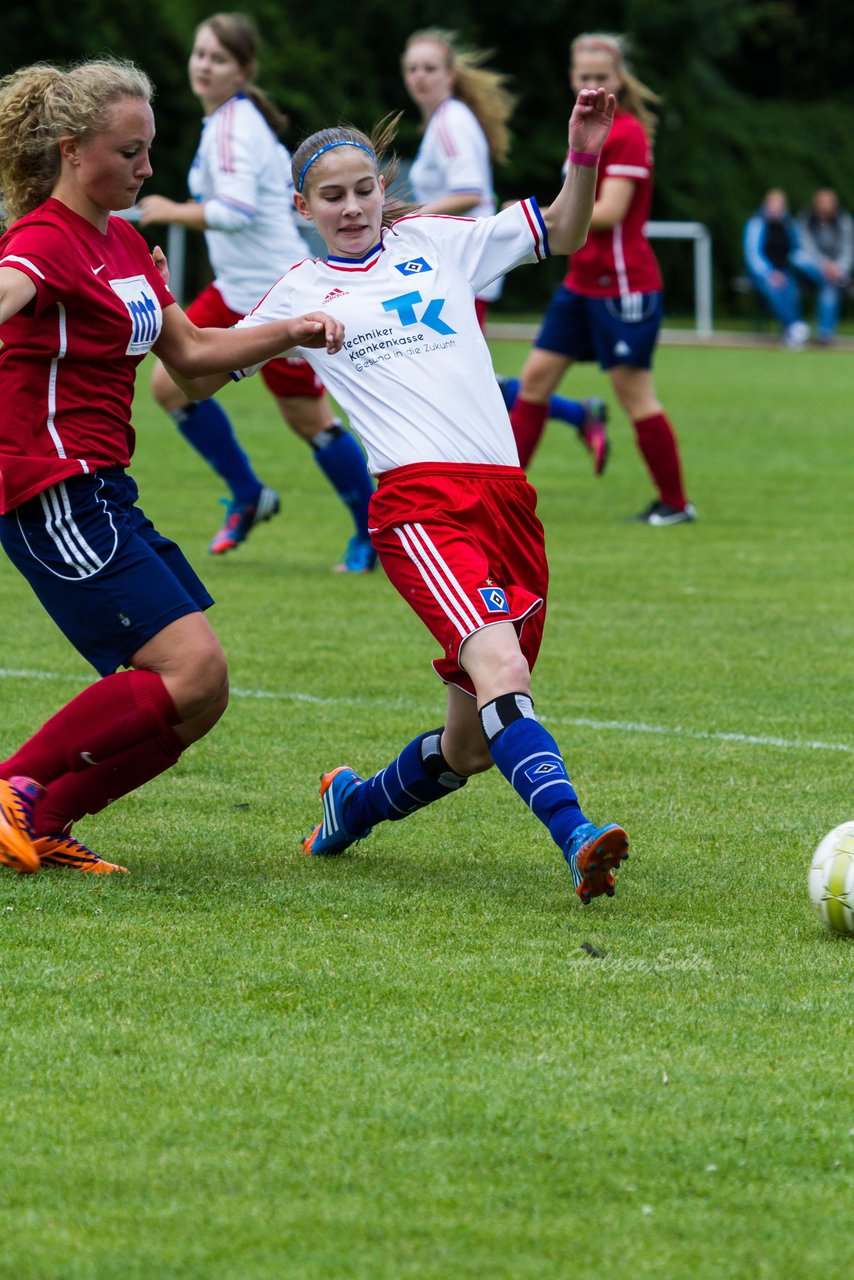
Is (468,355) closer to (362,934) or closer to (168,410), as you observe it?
(362,934)

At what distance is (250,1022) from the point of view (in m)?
3.46

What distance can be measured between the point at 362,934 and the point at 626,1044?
82cm

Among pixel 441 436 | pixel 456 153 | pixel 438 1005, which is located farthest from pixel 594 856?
pixel 456 153

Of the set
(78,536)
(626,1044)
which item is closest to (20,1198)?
(626,1044)

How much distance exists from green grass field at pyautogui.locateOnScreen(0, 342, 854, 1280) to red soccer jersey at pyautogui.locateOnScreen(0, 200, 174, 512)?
0.97 meters

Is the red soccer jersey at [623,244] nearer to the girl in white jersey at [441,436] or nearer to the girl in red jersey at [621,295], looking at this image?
the girl in red jersey at [621,295]

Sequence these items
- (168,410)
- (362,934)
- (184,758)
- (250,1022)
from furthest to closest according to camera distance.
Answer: (168,410) → (184,758) → (362,934) → (250,1022)

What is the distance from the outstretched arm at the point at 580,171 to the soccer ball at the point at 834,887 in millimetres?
1617

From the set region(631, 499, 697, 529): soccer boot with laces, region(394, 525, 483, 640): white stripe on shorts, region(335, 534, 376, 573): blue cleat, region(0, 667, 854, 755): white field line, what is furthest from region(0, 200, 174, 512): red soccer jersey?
region(631, 499, 697, 529): soccer boot with laces

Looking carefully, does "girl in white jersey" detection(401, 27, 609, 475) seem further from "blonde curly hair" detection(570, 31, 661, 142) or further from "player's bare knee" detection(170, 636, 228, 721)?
"player's bare knee" detection(170, 636, 228, 721)

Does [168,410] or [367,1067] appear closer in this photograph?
[367,1067]

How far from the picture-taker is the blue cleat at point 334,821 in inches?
183

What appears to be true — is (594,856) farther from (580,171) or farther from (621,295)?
(621,295)

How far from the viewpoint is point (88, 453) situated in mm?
4336
